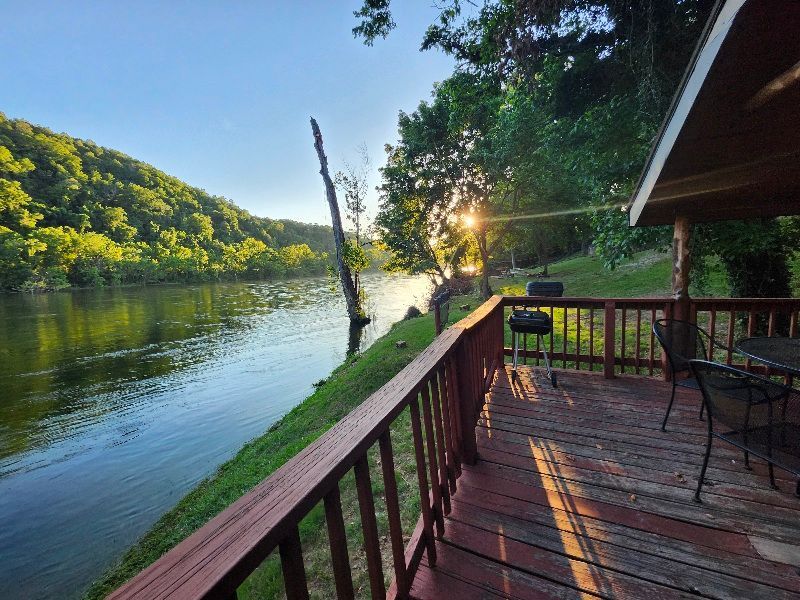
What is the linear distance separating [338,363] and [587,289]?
9.31m

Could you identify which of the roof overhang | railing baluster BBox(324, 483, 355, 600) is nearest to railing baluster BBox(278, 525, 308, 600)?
railing baluster BBox(324, 483, 355, 600)

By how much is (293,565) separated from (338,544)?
218 millimetres

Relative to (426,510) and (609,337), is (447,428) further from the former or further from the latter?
(609,337)

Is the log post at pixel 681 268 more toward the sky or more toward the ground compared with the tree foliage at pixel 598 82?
more toward the ground

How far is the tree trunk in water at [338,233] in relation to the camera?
16.9m

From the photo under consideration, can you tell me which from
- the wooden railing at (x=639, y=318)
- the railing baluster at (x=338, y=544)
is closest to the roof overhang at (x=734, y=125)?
the wooden railing at (x=639, y=318)

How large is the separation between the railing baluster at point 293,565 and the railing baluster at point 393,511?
0.45m

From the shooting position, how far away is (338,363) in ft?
38.7

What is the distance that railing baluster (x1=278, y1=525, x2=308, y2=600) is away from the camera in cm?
76

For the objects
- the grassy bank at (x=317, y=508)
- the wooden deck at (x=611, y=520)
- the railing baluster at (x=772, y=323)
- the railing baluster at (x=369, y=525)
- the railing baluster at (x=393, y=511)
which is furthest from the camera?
the railing baluster at (x=772, y=323)

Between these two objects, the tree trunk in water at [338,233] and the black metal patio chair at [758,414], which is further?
the tree trunk in water at [338,233]

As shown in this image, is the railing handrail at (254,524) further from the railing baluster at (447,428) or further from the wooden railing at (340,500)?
the railing baluster at (447,428)

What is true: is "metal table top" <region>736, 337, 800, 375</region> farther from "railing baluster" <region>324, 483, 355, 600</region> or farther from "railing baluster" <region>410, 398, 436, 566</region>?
"railing baluster" <region>324, 483, 355, 600</region>

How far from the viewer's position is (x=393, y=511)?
A: 1.41 meters
